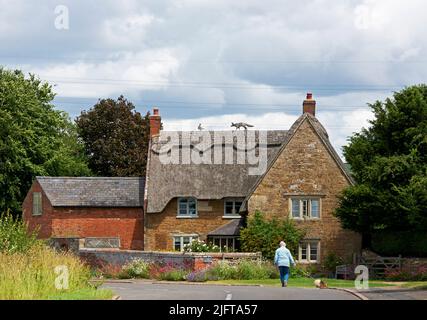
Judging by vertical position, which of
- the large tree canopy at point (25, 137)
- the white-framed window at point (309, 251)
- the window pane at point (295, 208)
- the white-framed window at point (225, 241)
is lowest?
the white-framed window at point (309, 251)

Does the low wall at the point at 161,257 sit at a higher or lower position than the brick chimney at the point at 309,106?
lower

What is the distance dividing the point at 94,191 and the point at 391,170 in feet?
74.6

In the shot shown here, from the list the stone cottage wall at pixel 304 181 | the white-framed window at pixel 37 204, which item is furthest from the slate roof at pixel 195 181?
the white-framed window at pixel 37 204

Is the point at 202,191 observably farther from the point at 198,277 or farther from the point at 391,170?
the point at 198,277

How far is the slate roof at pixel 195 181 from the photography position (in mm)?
59438

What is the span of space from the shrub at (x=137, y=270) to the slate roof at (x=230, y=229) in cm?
1236

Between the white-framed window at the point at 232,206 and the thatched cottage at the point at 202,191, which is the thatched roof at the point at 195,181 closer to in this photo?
the thatched cottage at the point at 202,191

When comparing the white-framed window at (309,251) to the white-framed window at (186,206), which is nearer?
the white-framed window at (309,251)

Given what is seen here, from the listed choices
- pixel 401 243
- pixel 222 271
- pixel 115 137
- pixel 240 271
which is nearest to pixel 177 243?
pixel 240 271

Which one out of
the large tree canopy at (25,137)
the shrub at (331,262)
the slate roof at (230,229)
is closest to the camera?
the shrub at (331,262)

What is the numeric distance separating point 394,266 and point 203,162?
58.3 ft

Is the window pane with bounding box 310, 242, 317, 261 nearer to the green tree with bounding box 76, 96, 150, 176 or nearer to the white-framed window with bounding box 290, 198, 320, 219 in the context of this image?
the white-framed window with bounding box 290, 198, 320, 219
